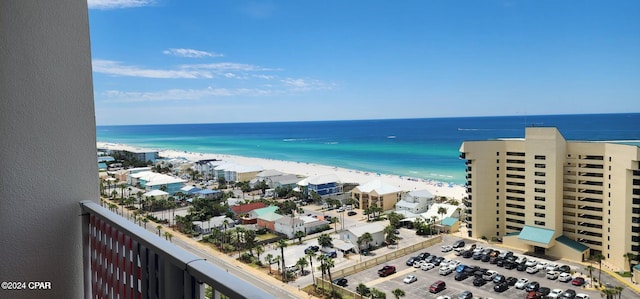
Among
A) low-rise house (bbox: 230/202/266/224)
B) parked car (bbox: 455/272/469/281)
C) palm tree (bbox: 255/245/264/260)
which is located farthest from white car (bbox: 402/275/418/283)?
low-rise house (bbox: 230/202/266/224)

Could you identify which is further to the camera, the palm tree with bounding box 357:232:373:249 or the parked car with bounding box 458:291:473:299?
the palm tree with bounding box 357:232:373:249

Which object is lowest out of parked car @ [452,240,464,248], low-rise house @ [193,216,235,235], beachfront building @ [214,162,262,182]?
parked car @ [452,240,464,248]

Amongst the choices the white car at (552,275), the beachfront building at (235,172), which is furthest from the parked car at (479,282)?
the beachfront building at (235,172)

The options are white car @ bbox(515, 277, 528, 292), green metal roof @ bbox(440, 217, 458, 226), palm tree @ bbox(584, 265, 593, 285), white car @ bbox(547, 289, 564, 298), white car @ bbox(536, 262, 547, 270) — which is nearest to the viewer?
white car @ bbox(547, 289, 564, 298)

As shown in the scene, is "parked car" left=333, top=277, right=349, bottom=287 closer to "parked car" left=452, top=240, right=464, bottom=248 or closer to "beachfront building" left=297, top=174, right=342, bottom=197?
"parked car" left=452, top=240, right=464, bottom=248

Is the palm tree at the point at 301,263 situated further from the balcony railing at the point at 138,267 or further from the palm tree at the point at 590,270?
the balcony railing at the point at 138,267

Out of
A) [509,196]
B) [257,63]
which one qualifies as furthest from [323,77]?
[509,196]

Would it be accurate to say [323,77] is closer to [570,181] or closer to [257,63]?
[257,63]

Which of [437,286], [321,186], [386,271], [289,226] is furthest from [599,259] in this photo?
[321,186]

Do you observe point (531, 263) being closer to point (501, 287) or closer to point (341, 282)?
point (501, 287)
